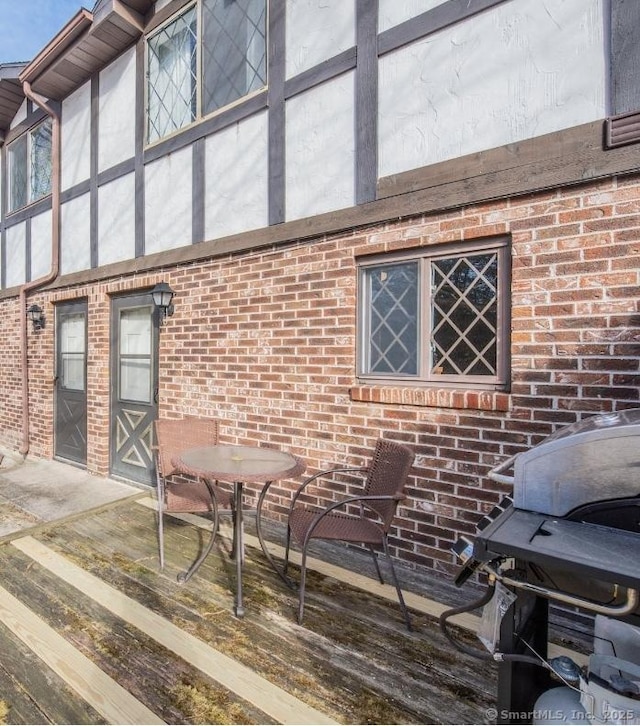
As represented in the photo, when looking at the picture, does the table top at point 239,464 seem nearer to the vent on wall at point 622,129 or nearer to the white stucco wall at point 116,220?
the vent on wall at point 622,129

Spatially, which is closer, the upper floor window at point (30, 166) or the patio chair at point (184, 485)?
the patio chair at point (184, 485)

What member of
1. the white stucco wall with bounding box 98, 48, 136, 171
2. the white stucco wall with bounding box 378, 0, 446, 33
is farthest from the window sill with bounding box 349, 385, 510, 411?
the white stucco wall with bounding box 98, 48, 136, 171

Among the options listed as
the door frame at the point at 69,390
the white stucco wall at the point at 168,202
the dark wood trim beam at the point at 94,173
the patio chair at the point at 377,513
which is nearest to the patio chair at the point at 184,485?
the patio chair at the point at 377,513

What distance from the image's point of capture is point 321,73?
3.24 m

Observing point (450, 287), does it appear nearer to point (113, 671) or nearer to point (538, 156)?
point (538, 156)

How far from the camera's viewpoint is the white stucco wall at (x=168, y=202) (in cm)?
423

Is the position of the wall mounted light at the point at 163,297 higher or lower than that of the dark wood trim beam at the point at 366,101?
lower

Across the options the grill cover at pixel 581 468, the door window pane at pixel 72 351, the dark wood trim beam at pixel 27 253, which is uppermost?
the dark wood trim beam at pixel 27 253

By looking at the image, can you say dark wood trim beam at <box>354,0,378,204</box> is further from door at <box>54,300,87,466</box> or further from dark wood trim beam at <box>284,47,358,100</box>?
door at <box>54,300,87,466</box>

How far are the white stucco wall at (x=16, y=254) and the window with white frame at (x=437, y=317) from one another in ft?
18.6

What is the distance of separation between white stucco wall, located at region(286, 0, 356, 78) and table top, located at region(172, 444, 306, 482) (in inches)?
113

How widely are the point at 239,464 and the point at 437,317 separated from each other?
1548 millimetres

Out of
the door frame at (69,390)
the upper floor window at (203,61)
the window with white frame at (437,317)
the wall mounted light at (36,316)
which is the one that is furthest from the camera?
the wall mounted light at (36,316)

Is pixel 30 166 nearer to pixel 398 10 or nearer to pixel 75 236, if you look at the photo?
pixel 75 236
